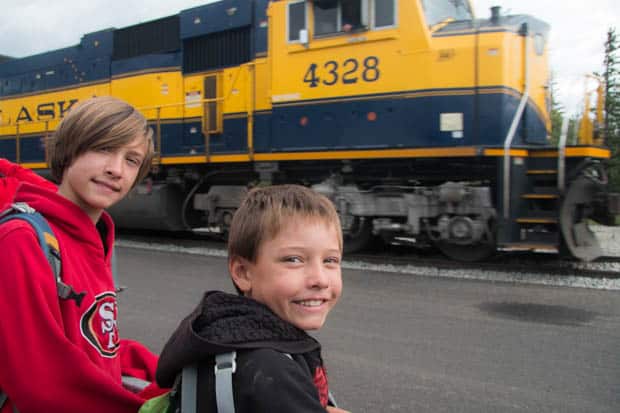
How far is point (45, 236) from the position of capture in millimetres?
1366

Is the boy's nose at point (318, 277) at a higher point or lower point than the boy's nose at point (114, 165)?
lower

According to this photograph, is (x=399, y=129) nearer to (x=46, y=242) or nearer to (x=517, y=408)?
(x=517, y=408)

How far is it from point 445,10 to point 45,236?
7.65m

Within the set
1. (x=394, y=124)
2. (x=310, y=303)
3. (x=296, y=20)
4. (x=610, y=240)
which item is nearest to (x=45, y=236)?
(x=310, y=303)

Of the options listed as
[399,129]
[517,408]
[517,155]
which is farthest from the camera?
[399,129]

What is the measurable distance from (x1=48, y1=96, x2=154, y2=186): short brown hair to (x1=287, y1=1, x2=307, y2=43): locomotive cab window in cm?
689

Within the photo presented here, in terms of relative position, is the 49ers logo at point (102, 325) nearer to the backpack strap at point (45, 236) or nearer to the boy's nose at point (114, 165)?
the backpack strap at point (45, 236)

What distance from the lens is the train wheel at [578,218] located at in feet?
22.3

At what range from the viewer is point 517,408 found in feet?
10.4

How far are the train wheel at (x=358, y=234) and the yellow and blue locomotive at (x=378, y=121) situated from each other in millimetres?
34

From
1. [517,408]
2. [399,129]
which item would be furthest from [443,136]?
[517,408]

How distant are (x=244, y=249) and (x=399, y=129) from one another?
6509 millimetres

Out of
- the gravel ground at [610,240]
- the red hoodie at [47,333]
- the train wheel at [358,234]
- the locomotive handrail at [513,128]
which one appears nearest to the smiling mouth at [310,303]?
the red hoodie at [47,333]

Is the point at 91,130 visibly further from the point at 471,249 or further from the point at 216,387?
the point at 471,249
